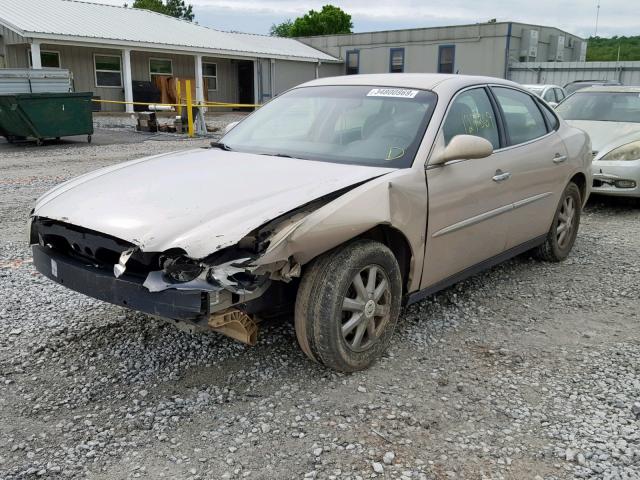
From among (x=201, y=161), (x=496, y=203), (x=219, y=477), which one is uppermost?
(x=201, y=161)

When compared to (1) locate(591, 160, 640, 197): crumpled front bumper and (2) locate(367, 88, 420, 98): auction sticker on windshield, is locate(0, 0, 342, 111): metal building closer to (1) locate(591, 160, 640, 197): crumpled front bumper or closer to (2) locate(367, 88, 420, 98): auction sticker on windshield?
(1) locate(591, 160, 640, 197): crumpled front bumper

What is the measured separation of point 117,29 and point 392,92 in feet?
72.6

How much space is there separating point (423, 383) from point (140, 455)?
1529 millimetres

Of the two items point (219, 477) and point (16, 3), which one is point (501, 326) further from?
point (16, 3)

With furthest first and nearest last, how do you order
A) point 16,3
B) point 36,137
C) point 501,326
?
point 16,3
point 36,137
point 501,326

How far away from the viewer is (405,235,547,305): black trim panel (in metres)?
3.88

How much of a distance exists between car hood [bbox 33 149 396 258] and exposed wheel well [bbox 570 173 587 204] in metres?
2.91

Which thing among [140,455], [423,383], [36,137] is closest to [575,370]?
[423,383]

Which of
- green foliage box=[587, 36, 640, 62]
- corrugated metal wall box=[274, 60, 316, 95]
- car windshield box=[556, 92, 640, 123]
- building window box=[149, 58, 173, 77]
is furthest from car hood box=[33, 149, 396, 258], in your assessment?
green foliage box=[587, 36, 640, 62]

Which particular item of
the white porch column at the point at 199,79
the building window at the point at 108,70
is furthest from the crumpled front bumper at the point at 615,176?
the building window at the point at 108,70

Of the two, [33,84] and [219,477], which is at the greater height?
[33,84]

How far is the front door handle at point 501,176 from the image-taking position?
4.30m

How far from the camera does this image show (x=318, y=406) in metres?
3.16

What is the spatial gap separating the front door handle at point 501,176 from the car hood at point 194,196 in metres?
1.04
